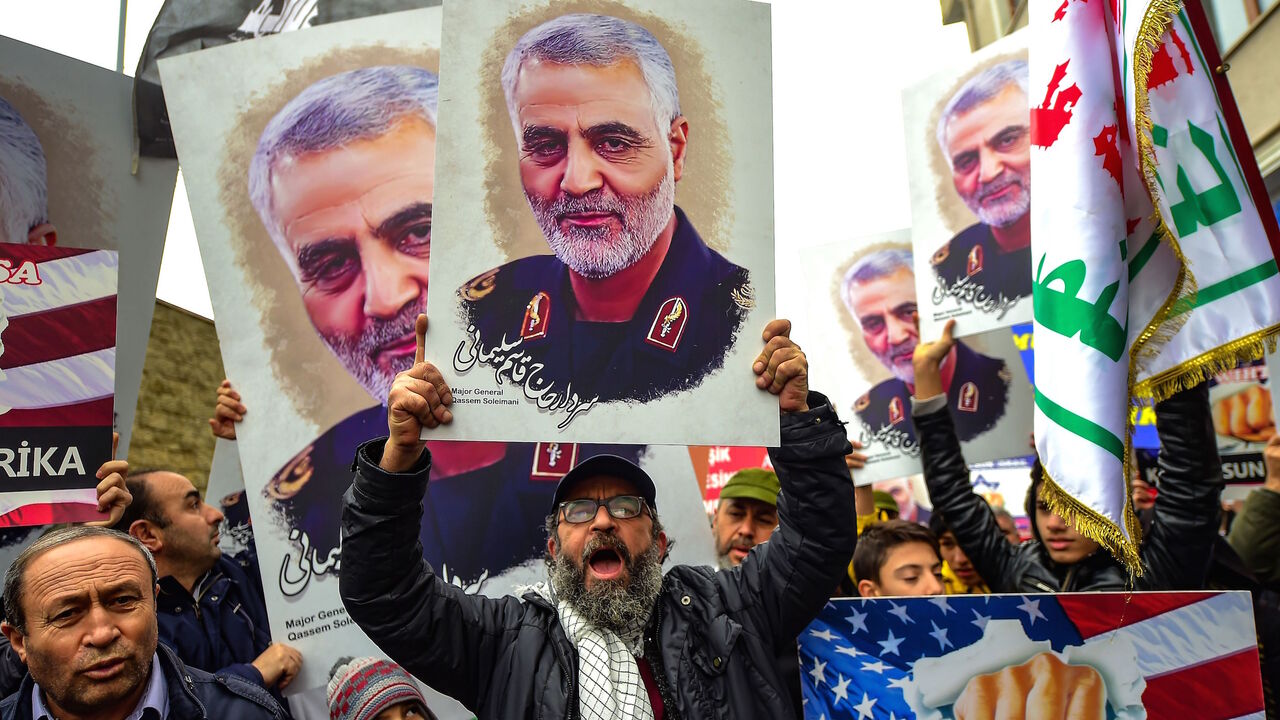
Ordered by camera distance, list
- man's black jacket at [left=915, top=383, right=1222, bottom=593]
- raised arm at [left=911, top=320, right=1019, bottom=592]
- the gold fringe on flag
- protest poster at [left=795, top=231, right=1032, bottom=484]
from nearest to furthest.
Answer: the gold fringe on flag → man's black jacket at [left=915, top=383, right=1222, bottom=593] → raised arm at [left=911, top=320, right=1019, bottom=592] → protest poster at [left=795, top=231, right=1032, bottom=484]

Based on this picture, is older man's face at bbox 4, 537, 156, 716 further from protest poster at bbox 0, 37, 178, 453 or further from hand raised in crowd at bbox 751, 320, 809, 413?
hand raised in crowd at bbox 751, 320, 809, 413

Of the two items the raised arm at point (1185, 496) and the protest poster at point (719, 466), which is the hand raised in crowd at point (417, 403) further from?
the protest poster at point (719, 466)

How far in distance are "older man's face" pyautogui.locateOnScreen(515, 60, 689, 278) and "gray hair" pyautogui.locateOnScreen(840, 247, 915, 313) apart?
3.01 meters

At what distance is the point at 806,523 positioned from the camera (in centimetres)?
262

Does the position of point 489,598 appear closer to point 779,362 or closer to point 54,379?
point 779,362

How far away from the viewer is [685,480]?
3422 mm

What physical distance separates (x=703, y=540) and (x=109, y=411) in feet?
6.03

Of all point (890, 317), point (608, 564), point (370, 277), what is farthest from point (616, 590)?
point (890, 317)

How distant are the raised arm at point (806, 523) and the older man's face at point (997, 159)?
2021 mm

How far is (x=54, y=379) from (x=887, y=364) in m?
3.65

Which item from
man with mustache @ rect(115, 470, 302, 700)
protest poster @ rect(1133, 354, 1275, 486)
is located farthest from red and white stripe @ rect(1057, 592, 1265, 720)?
protest poster @ rect(1133, 354, 1275, 486)

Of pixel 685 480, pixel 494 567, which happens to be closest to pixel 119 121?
pixel 494 567

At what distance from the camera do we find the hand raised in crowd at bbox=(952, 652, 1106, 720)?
2.53m

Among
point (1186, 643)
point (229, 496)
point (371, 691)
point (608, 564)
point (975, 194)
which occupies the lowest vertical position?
point (371, 691)
